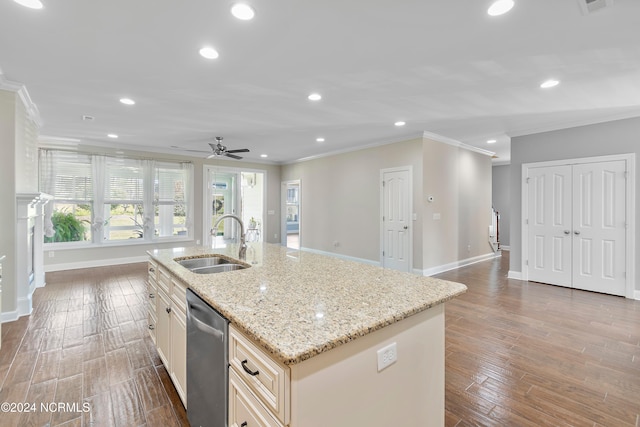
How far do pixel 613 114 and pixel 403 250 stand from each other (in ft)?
11.6

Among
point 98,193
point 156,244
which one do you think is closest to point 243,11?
point 98,193

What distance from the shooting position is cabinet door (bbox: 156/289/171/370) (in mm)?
2006

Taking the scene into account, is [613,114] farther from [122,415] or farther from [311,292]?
[122,415]

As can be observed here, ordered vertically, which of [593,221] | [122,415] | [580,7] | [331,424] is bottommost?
[122,415]

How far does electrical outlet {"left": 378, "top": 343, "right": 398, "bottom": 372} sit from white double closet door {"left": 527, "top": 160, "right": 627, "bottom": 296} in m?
4.80

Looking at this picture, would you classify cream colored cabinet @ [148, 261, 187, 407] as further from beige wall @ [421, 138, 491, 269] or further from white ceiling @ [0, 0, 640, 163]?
beige wall @ [421, 138, 491, 269]

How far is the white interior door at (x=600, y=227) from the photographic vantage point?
4031 millimetres

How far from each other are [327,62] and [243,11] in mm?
888

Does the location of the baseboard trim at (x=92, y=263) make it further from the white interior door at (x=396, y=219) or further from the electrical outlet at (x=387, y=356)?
the electrical outlet at (x=387, y=356)

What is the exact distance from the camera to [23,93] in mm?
3287

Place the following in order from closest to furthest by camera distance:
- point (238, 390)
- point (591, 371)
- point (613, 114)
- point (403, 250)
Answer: point (238, 390), point (591, 371), point (613, 114), point (403, 250)

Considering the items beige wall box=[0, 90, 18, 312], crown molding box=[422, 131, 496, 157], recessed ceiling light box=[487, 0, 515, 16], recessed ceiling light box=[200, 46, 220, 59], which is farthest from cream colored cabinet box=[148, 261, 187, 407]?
crown molding box=[422, 131, 496, 157]

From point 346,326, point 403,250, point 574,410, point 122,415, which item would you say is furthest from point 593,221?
point 122,415

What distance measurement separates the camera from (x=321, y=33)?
2.13 metres
